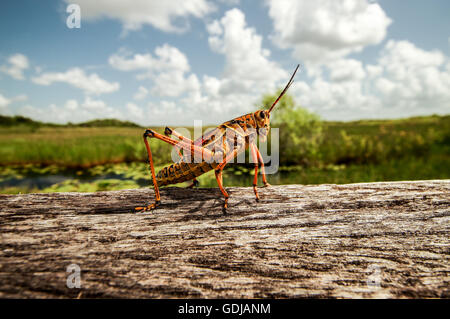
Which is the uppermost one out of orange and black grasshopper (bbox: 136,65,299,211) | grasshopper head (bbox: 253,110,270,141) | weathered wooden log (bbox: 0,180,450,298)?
grasshopper head (bbox: 253,110,270,141)

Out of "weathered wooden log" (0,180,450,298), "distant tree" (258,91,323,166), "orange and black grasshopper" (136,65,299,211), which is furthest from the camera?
"distant tree" (258,91,323,166)

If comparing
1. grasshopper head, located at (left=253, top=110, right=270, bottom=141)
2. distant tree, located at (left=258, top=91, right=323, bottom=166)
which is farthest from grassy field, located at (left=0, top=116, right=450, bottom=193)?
grasshopper head, located at (left=253, top=110, right=270, bottom=141)

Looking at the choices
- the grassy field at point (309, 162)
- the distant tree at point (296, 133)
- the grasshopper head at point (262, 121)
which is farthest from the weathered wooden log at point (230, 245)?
the distant tree at point (296, 133)

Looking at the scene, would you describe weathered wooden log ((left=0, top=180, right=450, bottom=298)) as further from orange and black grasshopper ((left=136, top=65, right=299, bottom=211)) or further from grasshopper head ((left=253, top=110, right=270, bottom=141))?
grasshopper head ((left=253, top=110, right=270, bottom=141))

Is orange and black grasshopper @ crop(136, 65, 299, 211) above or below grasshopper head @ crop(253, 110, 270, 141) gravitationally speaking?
below

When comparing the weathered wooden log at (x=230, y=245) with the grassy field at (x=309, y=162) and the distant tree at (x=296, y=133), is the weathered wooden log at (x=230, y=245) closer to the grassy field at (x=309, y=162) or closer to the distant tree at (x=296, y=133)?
the grassy field at (x=309, y=162)

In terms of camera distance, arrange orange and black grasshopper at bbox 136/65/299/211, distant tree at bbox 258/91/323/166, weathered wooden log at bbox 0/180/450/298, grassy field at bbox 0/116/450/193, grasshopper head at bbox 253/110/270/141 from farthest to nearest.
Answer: distant tree at bbox 258/91/323/166 < grassy field at bbox 0/116/450/193 < grasshopper head at bbox 253/110/270/141 < orange and black grasshopper at bbox 136/65/299/211 < weathered wooden log at bbox 0/180/450/298
